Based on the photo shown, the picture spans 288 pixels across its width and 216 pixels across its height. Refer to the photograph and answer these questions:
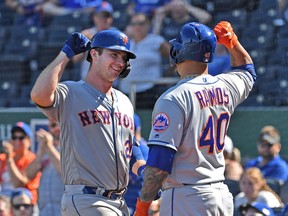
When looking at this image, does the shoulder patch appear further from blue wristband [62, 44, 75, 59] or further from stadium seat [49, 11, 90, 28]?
stadium seat [49, 11, 90, 28]

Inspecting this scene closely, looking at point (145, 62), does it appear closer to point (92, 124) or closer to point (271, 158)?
point (271, 158)

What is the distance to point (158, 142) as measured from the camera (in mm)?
4551

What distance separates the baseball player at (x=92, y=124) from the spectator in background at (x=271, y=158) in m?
3.55

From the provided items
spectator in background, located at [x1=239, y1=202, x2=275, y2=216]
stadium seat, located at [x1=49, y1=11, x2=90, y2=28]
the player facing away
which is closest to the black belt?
the player facing away

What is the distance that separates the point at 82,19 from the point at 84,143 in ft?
25.1

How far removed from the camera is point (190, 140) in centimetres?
458

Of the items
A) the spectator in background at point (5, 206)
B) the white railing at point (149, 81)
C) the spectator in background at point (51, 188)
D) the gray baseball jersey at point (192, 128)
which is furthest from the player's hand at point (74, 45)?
the white railing at point (149, 81)

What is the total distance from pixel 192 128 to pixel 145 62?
19.8 ft

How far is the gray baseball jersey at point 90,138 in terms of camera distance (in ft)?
16.7

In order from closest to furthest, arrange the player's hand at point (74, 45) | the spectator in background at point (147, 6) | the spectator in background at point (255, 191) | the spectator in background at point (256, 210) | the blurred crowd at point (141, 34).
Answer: the player's hand at point (74, 45)
the spectator in background at point (256, 210)
the spectator in background at point (255, 191)
the blurred crowd at point (141, 34)
the spectator in background at point (147, 6)

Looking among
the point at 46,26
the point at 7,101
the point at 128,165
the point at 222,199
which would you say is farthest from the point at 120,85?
the point at 222,199

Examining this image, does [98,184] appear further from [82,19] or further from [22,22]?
[22,22]

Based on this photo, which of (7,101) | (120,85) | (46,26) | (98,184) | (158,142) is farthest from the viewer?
(46,26)

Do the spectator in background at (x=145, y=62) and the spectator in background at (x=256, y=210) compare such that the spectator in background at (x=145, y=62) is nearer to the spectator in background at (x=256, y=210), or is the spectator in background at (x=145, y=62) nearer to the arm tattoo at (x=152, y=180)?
the spectator in background at (x=256, y=210)
